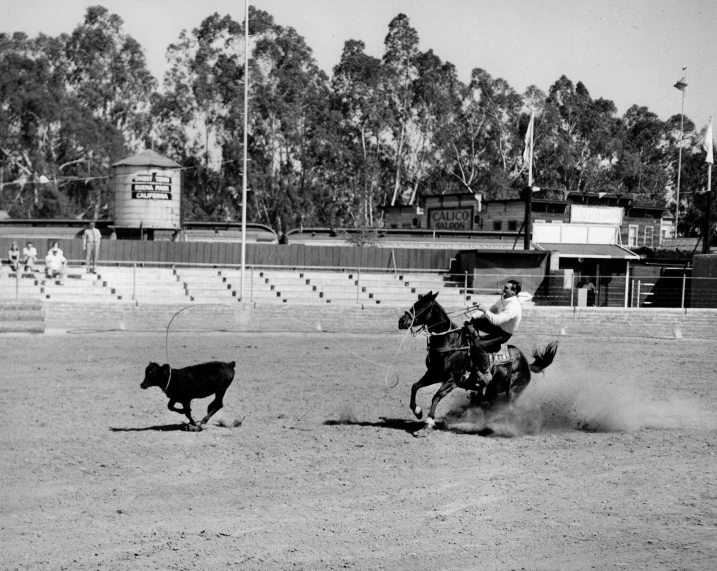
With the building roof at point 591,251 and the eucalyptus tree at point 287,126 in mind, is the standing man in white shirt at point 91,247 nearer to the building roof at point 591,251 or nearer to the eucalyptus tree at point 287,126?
the building roof at point 591,251

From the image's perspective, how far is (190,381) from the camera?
428 inches

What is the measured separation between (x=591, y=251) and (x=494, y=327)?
108ft

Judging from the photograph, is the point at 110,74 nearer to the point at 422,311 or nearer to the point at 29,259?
the point at 29,259

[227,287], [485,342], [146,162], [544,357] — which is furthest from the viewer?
[146,162]

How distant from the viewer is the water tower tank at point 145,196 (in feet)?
140

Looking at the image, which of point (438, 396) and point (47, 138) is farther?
point (47, 138)

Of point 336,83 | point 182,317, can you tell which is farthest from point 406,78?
point 182,317

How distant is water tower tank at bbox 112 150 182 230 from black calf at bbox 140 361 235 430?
32.5 meters

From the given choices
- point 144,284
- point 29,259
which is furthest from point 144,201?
point 144,284

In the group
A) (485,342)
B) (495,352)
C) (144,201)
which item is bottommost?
(495,352)

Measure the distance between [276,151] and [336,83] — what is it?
6.35 metres

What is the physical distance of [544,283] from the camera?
104ft

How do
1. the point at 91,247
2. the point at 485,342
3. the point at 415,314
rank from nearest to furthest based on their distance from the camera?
1. the point at 415,314
2. the point at 485,342
3. the point at 91,247

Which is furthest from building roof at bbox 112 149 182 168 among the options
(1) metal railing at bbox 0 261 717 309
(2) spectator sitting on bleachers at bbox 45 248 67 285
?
(2) spectator sitting on bleachers at bbox 45 248 67 285
